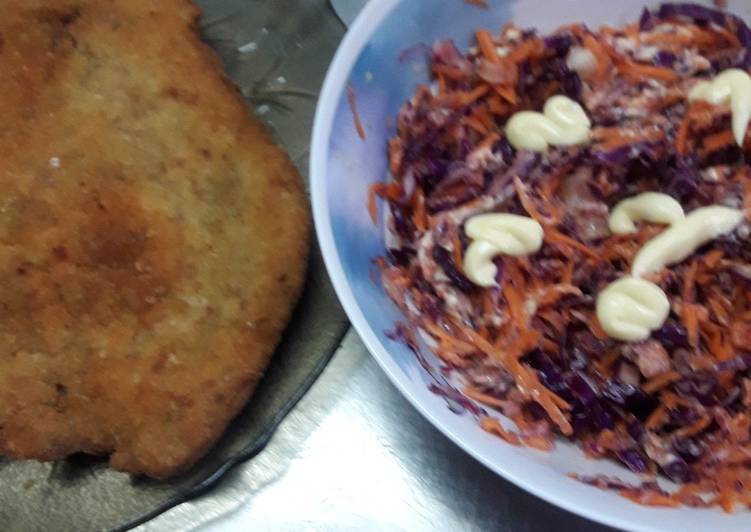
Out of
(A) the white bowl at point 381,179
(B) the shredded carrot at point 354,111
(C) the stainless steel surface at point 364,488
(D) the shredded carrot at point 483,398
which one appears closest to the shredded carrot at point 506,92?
(A) the white bowl at point 381,179

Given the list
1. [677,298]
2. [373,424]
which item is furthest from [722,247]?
[373,424]

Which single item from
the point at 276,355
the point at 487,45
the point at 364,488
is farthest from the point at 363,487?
the point at 487,45

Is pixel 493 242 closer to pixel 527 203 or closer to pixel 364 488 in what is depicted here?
pixel 527 203

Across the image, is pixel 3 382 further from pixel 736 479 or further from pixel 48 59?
pixel 736 479

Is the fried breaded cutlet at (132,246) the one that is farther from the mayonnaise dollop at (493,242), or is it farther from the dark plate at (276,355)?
the mayonnaise dollop at (493,242)

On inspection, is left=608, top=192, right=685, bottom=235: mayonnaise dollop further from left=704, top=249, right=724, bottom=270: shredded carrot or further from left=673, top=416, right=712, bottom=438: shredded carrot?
left=673, top=416, right=712, bottom=438: shredded carrot
